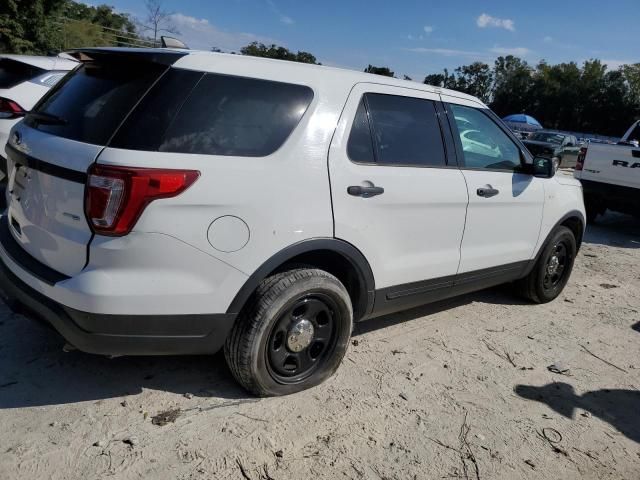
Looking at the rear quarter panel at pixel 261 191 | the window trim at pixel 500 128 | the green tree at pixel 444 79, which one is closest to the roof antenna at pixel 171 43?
the rear quarter panel at pixel 261 191

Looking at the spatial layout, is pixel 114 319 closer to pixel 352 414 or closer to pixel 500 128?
pixel 352 414

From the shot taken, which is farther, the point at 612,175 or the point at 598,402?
the point at 612,175

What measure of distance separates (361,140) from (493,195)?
1343mm

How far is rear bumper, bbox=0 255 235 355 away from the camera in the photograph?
96.3 inches

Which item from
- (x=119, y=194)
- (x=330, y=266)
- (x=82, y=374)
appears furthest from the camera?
(x=330, y=266)

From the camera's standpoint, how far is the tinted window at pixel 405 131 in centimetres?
325

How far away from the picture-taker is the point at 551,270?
5.04m

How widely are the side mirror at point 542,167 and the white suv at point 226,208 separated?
1020 millimetres

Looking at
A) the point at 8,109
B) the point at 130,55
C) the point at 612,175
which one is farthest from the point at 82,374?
the point at 612,175

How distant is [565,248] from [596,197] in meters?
4.88

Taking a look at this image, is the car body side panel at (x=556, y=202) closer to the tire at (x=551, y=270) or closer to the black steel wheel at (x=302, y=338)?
the tire at (x=551, y=270)

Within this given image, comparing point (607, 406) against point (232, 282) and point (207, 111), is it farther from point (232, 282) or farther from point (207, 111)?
point (207, 111)

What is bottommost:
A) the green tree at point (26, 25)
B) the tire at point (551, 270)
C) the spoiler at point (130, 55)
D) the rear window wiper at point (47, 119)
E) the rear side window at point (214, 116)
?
the tire at point (551, 270)

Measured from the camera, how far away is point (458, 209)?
368 centimetres
